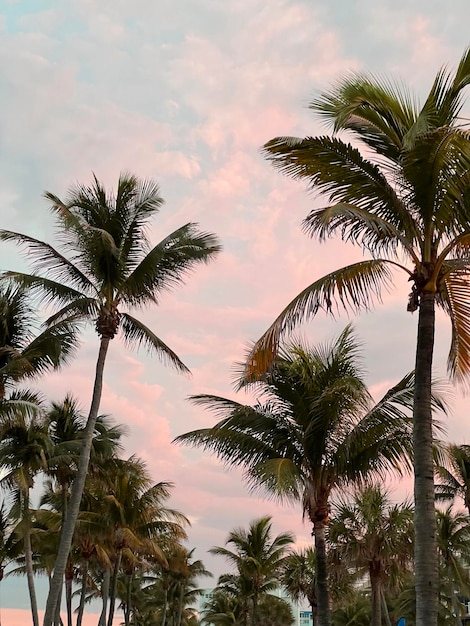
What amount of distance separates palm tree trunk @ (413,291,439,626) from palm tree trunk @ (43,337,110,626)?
37.1 ft

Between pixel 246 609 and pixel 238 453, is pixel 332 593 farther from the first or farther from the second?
pixel 238 453

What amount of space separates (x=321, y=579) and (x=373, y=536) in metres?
9.86

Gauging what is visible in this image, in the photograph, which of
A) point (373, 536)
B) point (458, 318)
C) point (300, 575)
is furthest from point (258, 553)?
point (458, 318)

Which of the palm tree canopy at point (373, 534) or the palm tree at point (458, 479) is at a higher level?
the palm tree at point (458, 479)

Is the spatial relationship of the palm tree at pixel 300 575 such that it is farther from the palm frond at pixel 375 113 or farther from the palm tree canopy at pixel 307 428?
the palm frond at pixel 375 113

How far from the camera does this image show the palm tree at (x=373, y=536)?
27562 mm

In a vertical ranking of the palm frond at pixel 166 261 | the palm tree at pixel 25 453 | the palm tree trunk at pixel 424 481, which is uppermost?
the palm frond at pixel 166 261

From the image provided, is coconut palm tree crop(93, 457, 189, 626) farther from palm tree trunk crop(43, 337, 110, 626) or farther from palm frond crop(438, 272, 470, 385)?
palm frond crop(438, 272, 470, 385)

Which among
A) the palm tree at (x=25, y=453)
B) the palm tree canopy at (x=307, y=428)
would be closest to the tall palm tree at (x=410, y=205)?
the palm tree canopy at (x=307, y=428)

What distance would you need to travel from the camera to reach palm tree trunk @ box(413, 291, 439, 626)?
960 centimetres

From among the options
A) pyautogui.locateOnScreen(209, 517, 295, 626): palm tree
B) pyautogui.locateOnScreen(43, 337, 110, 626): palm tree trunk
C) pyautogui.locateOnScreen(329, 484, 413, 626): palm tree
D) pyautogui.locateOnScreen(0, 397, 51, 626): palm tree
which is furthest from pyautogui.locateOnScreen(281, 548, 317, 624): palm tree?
pyautogui.locateOnScreen(43, 337, 110, 626): palm tree trunk

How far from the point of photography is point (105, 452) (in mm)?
28078

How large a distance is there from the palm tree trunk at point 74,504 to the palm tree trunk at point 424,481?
37.1 feet

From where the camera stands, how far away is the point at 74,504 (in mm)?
19578
